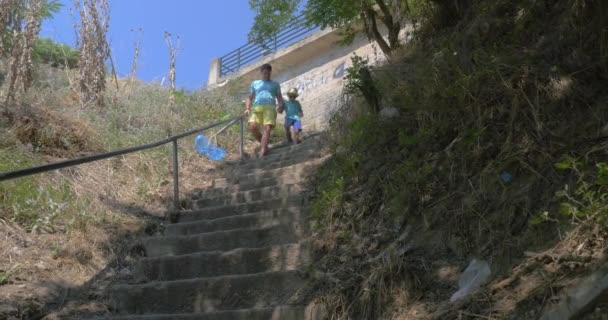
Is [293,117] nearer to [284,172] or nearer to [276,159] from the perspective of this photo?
[276,159]

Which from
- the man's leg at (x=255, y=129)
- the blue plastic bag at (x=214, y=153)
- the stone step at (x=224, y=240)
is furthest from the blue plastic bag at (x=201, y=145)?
the stone step at (x=224, y=240)

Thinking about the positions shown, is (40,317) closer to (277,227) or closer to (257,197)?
(277,227)

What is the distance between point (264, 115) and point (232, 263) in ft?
12.1

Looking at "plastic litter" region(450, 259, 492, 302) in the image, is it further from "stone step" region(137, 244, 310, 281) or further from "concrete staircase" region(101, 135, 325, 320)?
"stone step" region(137, 244, 310, 281)

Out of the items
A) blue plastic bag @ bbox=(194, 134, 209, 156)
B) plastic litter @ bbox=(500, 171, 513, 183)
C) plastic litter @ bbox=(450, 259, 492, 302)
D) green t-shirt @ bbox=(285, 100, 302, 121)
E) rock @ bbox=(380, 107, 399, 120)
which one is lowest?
plastic litter @ bbox=(450, 259, 492, 302)

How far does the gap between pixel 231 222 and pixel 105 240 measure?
1.08 m

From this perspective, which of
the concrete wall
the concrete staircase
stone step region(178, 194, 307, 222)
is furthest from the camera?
the concrete wall

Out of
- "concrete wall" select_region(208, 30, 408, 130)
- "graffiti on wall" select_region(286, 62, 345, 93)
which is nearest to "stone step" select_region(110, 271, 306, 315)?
"concrete wall" select_region(208, 30, 408, 130)

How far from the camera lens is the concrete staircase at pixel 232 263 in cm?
380

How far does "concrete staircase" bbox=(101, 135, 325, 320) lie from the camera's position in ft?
12.5

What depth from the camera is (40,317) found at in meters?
3.96

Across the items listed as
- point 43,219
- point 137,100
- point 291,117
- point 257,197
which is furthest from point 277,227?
point 137,100

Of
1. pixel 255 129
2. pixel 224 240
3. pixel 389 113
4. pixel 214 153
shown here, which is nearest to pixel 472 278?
pixel 389 113

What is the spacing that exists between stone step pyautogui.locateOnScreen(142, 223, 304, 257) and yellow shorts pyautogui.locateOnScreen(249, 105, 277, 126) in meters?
3.08
